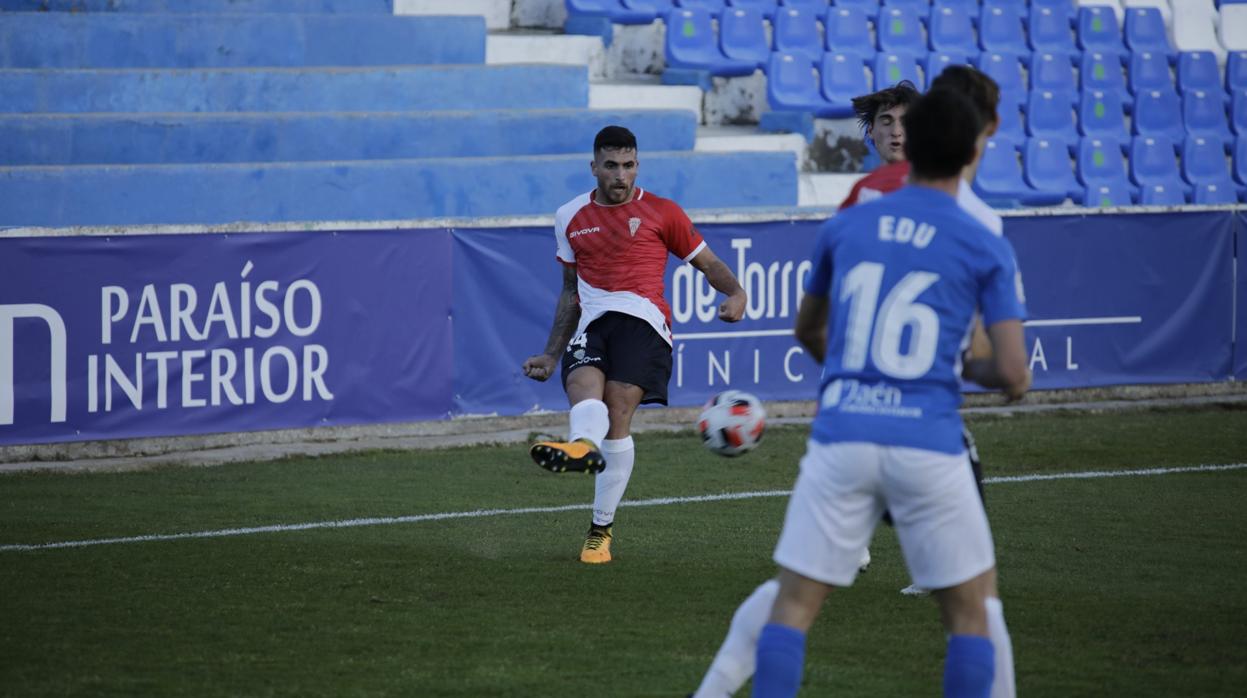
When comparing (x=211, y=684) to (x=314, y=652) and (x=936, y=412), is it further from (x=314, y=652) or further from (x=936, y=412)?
(x=936, y=412)

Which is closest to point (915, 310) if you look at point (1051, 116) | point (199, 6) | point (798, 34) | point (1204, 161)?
point (199, 6)

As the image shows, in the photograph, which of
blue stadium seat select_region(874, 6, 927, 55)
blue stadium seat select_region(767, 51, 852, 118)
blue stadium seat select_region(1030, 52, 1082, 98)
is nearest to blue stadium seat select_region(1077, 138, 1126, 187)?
blue stadium seat select_region(1030, 52, 1082, 98)

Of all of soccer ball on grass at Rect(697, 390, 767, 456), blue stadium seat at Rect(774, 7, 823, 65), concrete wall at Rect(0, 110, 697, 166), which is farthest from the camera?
blue stadium seat at Rect(774, 7, 823, 65)

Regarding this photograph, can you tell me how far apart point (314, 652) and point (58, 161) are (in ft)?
29.0

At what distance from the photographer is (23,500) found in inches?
374

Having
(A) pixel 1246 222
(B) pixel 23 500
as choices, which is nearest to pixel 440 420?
(B) pixel 23 500

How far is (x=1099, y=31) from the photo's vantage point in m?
19.7

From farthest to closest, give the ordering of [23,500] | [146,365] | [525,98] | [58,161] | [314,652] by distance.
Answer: [525,98] → [58,161] → [146,365] → [23,500] → [314,652]

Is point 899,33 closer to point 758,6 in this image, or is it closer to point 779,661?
point 758,6

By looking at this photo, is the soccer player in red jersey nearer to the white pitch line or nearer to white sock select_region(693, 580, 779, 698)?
the white pitch line

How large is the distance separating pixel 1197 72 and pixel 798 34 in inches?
207

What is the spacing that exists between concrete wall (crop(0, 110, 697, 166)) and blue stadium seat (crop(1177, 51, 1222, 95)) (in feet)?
24.8

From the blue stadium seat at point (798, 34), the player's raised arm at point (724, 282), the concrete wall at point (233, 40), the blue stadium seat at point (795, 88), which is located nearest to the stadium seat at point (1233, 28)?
the blue stadium seat at point (798, 34)

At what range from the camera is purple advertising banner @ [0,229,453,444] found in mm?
10703
